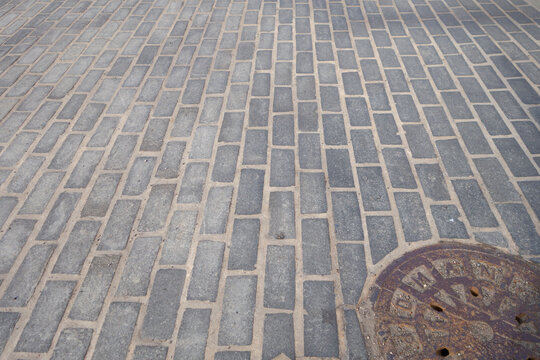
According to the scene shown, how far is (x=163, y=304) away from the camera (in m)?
2.84

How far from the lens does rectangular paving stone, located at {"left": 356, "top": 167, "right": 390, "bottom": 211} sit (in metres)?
3.44

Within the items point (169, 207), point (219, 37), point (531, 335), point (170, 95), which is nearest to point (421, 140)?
point (531, 335)

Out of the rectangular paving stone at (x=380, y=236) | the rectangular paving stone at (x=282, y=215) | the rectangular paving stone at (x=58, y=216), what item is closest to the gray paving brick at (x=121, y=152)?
the rectangular paving stone at (x=58, y=216)

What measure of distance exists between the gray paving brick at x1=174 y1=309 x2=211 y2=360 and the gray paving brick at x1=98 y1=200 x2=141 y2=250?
97 centimetres

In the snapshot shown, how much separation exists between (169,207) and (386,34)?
437 cm

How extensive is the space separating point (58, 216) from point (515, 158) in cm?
471

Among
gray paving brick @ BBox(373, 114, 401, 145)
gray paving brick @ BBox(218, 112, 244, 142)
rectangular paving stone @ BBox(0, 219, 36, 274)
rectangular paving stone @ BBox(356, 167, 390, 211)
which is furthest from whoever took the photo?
gray paving brick @ BBox(218, 112, 244, 142)

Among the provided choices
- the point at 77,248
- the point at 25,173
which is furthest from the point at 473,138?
the point at 25,173

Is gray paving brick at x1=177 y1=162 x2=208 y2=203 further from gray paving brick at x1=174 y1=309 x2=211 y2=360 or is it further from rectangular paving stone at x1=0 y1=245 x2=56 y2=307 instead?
rectangular paving stone at x1=0 y1=245 x2=56 y2=307

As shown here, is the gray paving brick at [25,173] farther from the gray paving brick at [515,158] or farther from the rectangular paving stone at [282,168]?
the gray paving brick at [515,158]

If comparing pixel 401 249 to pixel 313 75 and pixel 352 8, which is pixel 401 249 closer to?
pixel 313 75

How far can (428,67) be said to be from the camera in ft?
16.2

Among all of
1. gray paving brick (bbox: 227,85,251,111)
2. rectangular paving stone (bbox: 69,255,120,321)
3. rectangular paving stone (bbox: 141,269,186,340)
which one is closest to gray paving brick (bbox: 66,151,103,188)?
rectangular paving stone (bbox: 69,255,120,321)

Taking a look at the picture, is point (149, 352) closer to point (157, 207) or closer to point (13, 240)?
point (157, 207)
